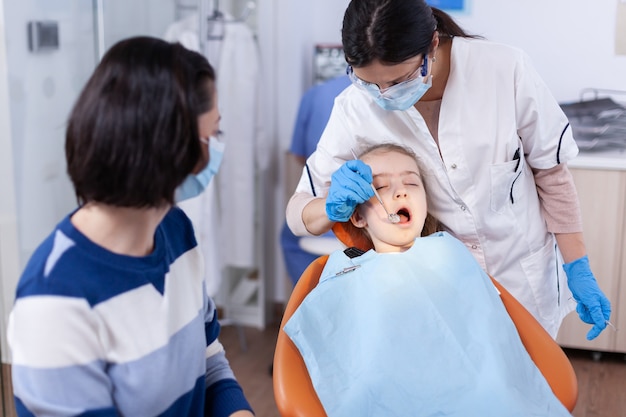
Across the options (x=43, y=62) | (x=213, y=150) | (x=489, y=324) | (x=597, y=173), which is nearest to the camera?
(x=213, y=150)

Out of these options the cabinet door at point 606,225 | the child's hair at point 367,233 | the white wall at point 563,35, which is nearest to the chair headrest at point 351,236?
the child's hair at point 367,233

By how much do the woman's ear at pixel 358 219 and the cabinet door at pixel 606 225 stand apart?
142 cm

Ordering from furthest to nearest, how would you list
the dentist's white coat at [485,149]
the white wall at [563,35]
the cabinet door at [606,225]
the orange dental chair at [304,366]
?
the white wall at [563,35] → the cabinet door at [606,225] → the dentist's white coat at [485,149] → the orange dental chair at [304,366]

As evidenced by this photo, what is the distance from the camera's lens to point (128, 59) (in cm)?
92

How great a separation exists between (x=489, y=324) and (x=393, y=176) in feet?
1.14

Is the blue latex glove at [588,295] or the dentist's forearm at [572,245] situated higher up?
the dentist's forearm at [572,245]

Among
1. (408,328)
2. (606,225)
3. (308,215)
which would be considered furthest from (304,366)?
(606,225)

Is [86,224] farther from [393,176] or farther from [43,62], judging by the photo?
[43,62]

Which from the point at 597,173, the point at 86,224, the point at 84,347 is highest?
the point at 86,224

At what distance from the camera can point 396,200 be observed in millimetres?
1491

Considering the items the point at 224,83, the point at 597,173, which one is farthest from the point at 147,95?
the point at 597,173

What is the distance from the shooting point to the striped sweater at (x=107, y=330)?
2.93 feet

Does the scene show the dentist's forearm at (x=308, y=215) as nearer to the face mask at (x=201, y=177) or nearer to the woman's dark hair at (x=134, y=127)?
the face mask at (x=201, y=177)

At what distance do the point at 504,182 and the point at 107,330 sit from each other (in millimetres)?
851
